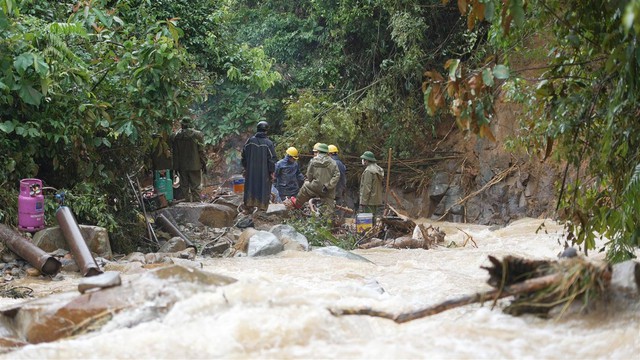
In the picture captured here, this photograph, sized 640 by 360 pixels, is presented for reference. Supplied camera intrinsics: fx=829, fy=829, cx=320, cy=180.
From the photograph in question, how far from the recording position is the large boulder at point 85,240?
9.48 metres

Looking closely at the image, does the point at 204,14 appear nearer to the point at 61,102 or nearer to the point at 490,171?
the point at 61,102

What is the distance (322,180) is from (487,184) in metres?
5.13

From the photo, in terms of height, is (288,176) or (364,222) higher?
(288,176)

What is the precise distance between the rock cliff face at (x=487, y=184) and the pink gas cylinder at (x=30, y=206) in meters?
9.94

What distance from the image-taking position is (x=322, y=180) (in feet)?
47.8

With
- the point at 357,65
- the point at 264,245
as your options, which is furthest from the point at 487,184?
the point at 264,245

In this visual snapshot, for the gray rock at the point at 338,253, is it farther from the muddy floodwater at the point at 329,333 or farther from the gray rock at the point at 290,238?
the muddy floodwater at the point at 329,333

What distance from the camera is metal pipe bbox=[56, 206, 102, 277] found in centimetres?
873

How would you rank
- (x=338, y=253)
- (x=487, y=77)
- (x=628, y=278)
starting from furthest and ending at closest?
1. (x=338, y=253)
2. (x=487, y=77)
3. (x=628, y=278)

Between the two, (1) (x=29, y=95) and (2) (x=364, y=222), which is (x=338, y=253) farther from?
(1) (x=29, y=95)

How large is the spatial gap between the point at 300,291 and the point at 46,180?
6.29 m

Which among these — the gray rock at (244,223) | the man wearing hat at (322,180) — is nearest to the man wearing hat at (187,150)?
the gray rock at (244,223)

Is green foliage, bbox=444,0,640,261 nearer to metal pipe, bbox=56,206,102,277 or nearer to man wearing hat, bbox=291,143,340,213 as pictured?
metal pipe, bbox=56,206,102,277

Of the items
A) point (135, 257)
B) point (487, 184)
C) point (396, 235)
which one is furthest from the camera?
point (487, 184)
